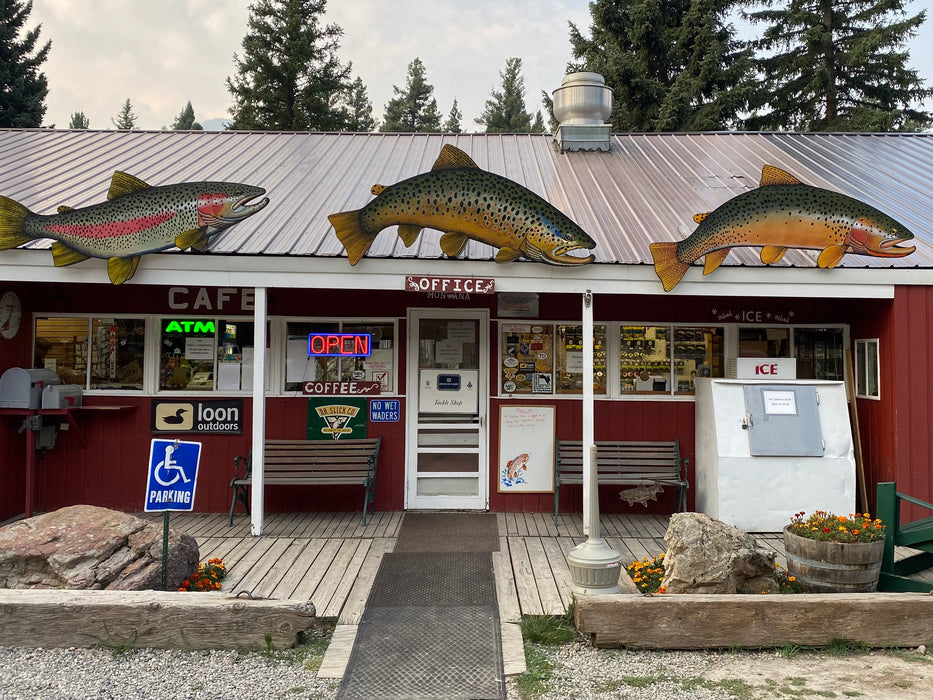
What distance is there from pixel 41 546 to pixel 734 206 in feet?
19.9

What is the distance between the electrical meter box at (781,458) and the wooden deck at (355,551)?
31 cm

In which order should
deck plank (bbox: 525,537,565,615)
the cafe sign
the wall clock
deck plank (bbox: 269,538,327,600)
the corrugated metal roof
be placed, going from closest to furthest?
deck plank (bbox: 525,537,565,615)
deck plank (bbox: 269,538,327,600)
the cafe sign
the corrugated metal roof
the wall clock

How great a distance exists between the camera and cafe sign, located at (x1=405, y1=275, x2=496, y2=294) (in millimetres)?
6125

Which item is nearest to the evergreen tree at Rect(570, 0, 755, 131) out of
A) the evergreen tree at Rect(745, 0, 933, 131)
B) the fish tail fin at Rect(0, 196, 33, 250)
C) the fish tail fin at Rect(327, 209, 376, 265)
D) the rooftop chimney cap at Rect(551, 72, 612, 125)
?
the evergreen tree at Rect(745, 0, 933, 131)

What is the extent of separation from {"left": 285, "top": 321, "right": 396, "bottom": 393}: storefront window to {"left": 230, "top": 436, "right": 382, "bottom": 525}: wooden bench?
652mm

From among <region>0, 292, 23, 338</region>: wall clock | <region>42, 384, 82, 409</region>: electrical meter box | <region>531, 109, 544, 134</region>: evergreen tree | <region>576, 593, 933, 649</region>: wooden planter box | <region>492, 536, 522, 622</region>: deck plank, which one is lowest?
<region>492, 536, 522, 622</region>: deck plank

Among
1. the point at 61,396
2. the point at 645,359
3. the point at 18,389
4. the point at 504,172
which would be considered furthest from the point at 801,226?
the point at 18,389

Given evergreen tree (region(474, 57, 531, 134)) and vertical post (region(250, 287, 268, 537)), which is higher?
evergreen tree (region(474, 57, 531, 134))

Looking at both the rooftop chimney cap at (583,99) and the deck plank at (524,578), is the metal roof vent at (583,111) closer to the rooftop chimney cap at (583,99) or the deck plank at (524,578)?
the rooftop chimney cap at (583,99)

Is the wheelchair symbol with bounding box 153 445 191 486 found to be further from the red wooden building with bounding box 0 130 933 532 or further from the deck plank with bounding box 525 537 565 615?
the deck plank with bounding box 525 537 565 615

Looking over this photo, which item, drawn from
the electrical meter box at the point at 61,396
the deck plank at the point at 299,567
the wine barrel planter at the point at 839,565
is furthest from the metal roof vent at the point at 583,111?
the electrical meter box at the point at 61,396

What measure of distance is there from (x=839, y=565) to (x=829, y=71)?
74.4 feet

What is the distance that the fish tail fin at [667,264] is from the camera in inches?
239

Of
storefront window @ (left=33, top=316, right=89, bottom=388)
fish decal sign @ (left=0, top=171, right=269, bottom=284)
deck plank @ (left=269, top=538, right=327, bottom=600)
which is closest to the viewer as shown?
deck plank @ (left=269, top=538, right=327, bottom=600)
